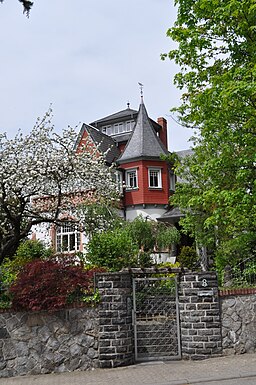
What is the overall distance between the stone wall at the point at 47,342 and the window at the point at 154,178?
18205 mm

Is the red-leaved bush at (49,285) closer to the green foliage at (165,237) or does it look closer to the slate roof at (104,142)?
the green foliage at (165,237)

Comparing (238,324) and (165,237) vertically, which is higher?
(165,237)

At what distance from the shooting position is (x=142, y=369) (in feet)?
28.4

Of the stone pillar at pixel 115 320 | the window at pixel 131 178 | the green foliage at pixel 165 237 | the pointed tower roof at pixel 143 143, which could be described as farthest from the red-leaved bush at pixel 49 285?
the pointed tower roof at pixel 143 143

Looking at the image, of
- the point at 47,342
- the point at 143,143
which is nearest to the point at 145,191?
the point at 143,143

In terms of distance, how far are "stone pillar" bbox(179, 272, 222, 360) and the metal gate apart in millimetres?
183

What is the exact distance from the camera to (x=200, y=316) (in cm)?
939

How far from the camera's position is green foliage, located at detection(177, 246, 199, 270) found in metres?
22.0

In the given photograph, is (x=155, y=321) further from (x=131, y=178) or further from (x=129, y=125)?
(x=129, y=125)

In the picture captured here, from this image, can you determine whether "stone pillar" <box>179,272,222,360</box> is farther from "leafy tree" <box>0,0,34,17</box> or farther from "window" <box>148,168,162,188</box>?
"window" <box>148,168,162,188</box>

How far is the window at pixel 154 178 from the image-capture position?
2694 centimetres

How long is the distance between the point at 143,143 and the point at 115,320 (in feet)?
64.1

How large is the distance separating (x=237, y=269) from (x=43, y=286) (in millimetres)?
5184

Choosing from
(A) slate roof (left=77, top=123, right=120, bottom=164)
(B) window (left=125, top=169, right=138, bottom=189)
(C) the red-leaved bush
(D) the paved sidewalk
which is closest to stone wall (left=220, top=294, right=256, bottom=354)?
(D) the paved sidewalk
